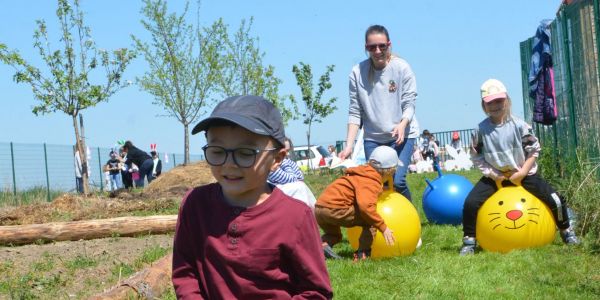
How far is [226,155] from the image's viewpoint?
127 inches

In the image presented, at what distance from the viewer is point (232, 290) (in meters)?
3.27


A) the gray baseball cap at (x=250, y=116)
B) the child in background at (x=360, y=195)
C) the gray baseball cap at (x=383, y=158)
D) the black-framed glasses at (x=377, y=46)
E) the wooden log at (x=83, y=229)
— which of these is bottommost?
the wooden log at (x=83, y=229)

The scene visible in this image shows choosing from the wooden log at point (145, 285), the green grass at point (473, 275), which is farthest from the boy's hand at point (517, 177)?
the wooden log at point (145, 285)

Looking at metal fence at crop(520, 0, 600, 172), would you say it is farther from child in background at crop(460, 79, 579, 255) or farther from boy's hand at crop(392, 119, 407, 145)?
boy's hand at crop(392, 119, 407, 145)

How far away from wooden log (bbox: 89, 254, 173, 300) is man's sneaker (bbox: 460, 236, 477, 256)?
2750mm

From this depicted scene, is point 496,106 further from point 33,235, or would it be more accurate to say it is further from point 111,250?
point 33,235

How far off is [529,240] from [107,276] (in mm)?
3808

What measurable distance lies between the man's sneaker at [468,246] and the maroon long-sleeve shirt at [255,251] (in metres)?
4.84

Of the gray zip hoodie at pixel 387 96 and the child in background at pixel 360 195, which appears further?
the gray zip hoodie at pixel 387 96

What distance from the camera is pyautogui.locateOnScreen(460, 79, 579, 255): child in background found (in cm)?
795

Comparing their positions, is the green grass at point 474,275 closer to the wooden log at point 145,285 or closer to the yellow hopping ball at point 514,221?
the yellow hopping ball at point 514,221

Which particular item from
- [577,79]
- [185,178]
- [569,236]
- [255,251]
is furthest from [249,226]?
[185,178]

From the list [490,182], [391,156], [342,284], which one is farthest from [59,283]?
[490,182]

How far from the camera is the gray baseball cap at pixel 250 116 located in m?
3.19
